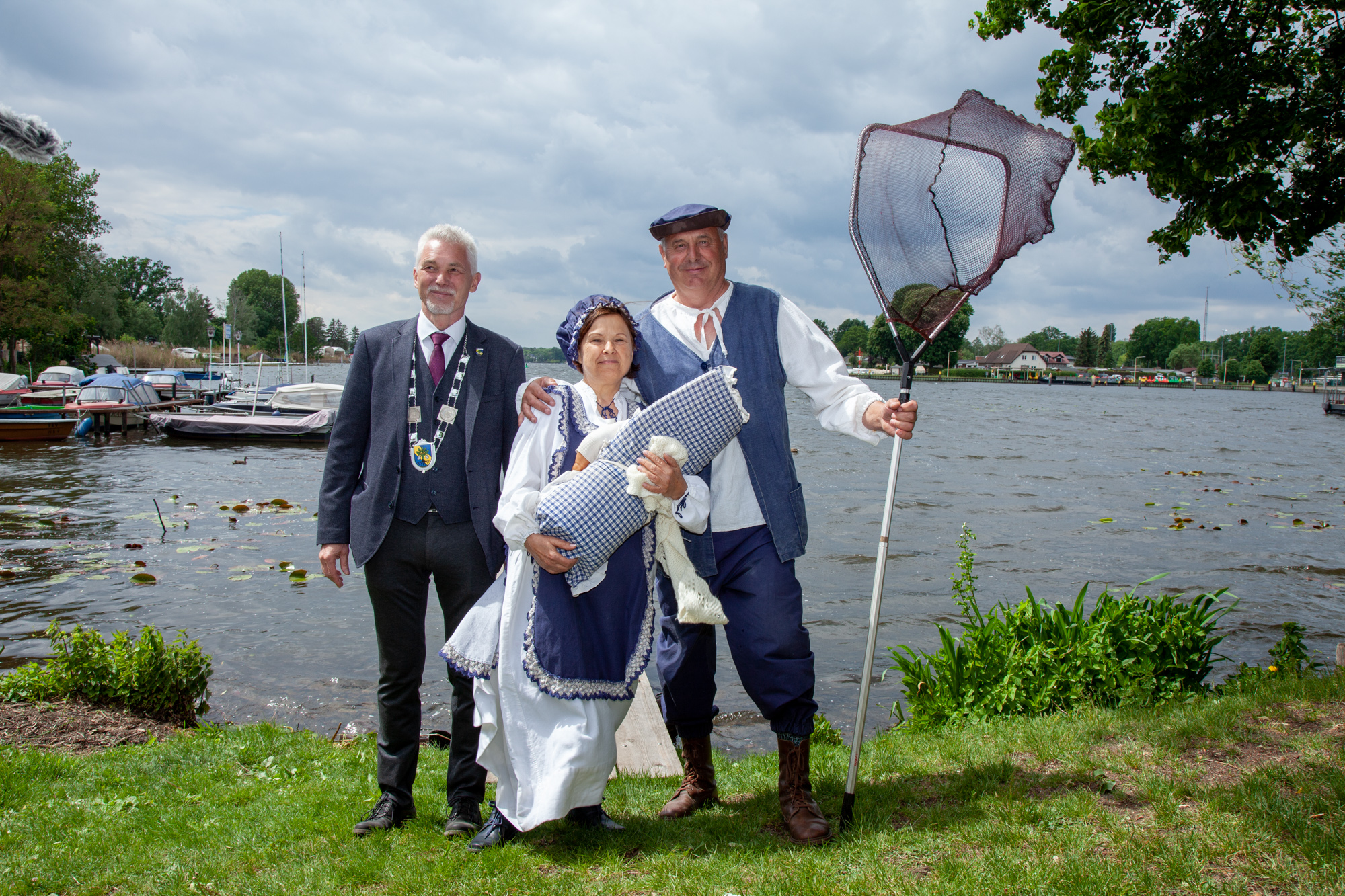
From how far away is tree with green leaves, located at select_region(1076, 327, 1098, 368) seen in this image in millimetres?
158375

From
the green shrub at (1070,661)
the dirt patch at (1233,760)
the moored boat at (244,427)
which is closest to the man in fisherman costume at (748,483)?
the dirt patch at (1233,760)

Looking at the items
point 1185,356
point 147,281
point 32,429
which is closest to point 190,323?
point 147,281

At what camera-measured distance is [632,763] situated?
4.77 metres

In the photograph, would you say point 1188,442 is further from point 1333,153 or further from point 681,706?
point 681,706

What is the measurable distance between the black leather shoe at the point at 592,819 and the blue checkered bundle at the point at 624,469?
3.33 ft

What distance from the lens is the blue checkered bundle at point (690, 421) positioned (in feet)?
10.2

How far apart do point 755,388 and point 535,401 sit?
90 centimetres

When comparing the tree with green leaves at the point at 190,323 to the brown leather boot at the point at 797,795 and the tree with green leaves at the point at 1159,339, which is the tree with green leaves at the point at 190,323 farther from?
the tree with green leaves at the point at 1159,339

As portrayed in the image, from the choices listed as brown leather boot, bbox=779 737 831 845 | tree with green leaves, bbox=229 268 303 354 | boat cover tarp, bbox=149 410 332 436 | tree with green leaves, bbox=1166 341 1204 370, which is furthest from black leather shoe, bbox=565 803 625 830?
tree with green leaves, bbox=1166 341 1204 370

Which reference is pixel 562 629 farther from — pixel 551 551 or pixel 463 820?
pixel 463 820

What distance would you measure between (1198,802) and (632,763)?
279 centimetres

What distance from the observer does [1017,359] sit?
14775cm

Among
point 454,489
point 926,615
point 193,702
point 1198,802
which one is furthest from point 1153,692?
point 193,702

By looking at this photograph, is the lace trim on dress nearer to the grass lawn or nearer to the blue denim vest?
the blue denim vest
